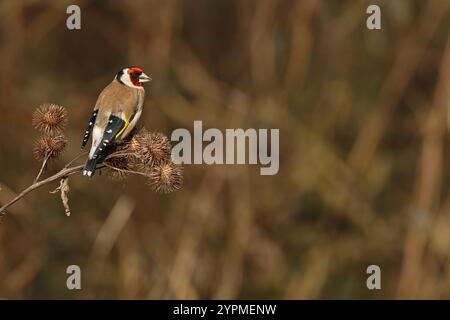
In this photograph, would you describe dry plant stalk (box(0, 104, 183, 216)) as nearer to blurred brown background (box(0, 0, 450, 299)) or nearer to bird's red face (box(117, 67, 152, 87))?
bird's red face (box(117, 67, 152, 87))

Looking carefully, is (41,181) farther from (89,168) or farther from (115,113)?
(115,113)

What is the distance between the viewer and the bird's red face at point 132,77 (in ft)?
16.5

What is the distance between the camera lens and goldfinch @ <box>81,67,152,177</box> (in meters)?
4.22

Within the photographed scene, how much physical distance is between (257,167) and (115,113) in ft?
11.3

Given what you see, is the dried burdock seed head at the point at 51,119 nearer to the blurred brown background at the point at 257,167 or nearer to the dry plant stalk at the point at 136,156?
the dry plant stalk at the point at 136,156

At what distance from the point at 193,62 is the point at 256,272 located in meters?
1.90

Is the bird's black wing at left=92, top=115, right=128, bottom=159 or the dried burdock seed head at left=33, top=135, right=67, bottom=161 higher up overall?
the bird's black wing at left=92, top=115, right=128, bottom=159

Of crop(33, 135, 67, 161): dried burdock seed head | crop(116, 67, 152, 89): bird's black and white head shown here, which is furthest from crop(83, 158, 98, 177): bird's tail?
crop(116, 67, 152, 89): bird's black and white head

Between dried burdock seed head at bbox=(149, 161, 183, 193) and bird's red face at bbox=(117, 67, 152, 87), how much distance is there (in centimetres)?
111

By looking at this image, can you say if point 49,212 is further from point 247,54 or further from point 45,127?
point 45,127

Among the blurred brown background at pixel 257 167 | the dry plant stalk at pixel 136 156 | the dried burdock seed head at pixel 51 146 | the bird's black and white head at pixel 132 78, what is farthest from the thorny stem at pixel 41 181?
the blurred brown background at pixel 257 167

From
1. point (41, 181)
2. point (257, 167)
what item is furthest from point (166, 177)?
point (257, 167)

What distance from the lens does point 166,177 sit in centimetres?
392

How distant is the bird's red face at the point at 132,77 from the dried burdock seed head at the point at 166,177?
111 centimetres
